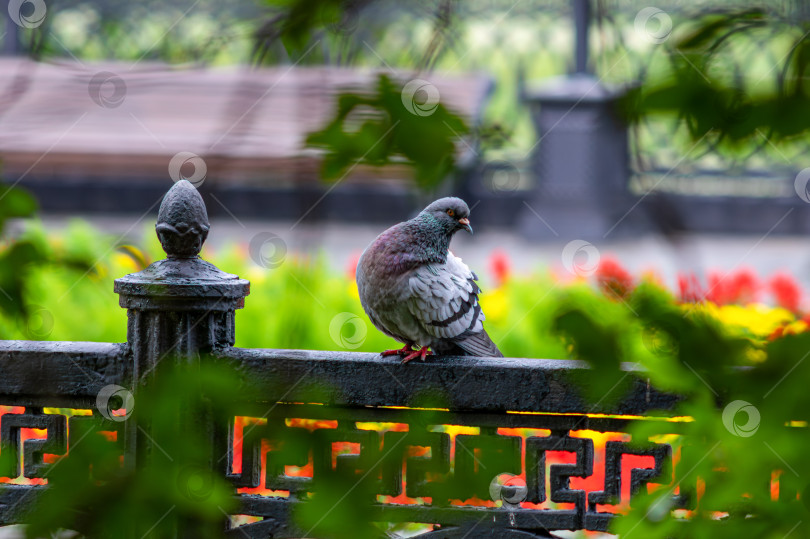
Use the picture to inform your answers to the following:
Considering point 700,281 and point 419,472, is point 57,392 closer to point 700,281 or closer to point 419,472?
point 419,472

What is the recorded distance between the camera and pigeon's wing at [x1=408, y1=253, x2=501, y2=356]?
1.98 metres

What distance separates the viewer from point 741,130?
2.90 ft

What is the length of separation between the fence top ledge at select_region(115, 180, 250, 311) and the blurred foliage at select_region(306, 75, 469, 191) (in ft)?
3.53

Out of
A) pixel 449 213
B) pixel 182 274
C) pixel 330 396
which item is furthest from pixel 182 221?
pixel 449 213

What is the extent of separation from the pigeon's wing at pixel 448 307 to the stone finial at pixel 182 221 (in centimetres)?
49

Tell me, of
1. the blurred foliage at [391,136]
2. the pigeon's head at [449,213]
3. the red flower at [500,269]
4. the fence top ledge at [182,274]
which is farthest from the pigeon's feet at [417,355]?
the red flower at [500,269]

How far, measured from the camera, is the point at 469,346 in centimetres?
205

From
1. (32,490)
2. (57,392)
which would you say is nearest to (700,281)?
(57,392)

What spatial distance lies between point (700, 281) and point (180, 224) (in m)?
1.30

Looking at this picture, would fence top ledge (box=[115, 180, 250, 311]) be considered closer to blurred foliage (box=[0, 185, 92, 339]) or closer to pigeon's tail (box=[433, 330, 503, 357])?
pigeon's tail (box=[433, 330, 503, 357])

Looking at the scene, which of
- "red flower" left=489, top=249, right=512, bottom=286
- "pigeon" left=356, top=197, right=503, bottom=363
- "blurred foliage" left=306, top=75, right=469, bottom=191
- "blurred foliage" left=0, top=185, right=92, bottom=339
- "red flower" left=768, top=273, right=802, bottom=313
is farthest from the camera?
"red flower" left=489, top=249, right=512, bottom=286

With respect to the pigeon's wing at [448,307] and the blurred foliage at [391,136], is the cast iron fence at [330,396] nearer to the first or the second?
the pigeon's wing at [448,307]

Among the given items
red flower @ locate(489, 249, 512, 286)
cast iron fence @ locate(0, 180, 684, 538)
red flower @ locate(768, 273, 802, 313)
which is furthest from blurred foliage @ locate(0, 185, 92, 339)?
red flower @ locate(768, 273, 802, 313)

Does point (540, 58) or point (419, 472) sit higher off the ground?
point (540, 58)
